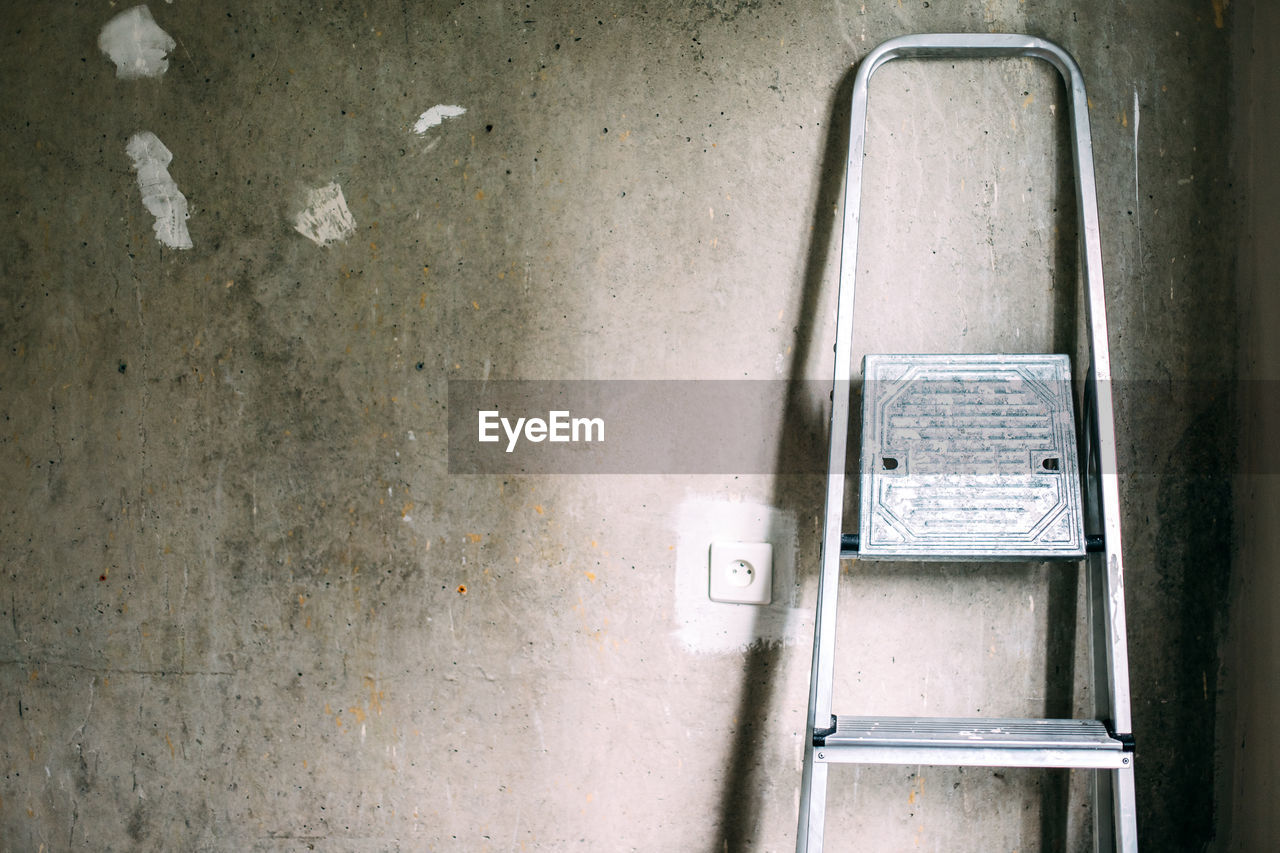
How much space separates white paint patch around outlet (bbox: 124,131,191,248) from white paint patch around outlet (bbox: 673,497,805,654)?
3.16 feet

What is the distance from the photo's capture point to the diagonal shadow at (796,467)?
125 centimetres

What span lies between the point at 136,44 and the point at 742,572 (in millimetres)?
1341

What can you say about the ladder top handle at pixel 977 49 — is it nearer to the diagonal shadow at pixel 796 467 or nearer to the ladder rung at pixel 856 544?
the diagonal shadow at pixel 796 467

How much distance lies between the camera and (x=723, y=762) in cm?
130

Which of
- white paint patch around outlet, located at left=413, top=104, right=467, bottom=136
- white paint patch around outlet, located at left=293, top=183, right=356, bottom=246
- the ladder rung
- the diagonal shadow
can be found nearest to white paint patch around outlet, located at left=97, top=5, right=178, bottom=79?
white paint patch around outlet, located at left=293, top=183, right=356, bottom=246

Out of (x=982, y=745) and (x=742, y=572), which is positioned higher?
(x=742, y=572)

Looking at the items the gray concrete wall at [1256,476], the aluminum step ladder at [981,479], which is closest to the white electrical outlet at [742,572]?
the aluminum step ladder at [981,479]

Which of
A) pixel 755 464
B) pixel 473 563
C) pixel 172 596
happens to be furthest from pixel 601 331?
pixel 172 596

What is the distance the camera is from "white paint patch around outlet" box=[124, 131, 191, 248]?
1.35 meters

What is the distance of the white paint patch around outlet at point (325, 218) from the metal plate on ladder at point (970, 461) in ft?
2.87

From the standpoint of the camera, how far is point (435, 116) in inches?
51.1
